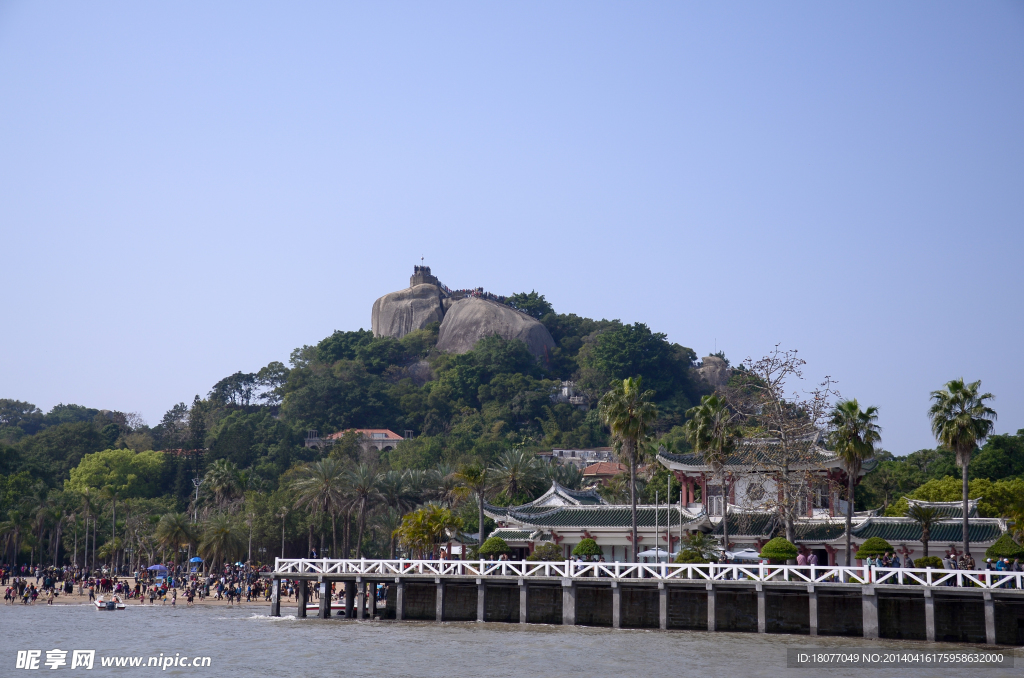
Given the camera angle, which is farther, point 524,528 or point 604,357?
point 604,357

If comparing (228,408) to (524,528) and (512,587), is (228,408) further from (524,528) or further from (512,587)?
(512,587)

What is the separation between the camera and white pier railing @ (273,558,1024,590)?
42469 millimetres

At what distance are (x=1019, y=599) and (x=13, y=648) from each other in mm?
41711

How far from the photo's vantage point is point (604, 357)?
163125mm

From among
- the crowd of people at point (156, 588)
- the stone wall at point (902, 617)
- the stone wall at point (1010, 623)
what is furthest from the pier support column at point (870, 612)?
the crowd of people at point (156, 588)

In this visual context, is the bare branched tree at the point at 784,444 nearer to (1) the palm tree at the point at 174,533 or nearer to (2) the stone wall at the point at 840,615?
(2) the stone wall at the point at 840,615

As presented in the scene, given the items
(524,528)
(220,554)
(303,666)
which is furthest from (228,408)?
(303,666)

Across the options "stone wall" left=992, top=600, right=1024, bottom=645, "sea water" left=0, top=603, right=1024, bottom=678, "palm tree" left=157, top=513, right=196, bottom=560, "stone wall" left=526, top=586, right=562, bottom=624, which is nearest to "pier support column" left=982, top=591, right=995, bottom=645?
"sea water" left=0, top=603, right=1024, bottom=678

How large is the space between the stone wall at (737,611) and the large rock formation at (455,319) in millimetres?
128958

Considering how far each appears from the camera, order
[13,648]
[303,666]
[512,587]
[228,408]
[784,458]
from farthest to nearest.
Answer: [228,408], [784,458], [512,587], [13,648], [303,666]

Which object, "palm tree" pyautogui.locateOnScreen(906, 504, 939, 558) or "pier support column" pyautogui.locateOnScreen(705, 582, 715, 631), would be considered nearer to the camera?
"pier support column" pyautogui.locateOnScreen(705, 582, 715, 631)

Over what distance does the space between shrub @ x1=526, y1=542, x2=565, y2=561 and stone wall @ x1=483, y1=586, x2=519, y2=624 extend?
6.87m

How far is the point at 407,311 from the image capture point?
195250 mm

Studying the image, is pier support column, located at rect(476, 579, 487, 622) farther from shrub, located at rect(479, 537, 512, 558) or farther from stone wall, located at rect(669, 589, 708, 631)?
stone wall, located at rect(669, 589, 708, 631)
